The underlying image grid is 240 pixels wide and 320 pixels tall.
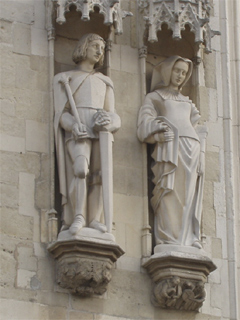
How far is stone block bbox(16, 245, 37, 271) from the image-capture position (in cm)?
1353

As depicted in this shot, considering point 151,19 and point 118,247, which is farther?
point 151,19

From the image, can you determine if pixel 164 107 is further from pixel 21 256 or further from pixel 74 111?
pixel 21 256

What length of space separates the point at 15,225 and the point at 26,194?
31 centimetres

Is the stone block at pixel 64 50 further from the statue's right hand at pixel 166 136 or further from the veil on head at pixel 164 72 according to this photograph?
the statue's right hand at pixel 166 136

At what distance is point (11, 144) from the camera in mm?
13859

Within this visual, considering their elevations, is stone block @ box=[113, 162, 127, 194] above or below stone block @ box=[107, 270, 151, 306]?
above


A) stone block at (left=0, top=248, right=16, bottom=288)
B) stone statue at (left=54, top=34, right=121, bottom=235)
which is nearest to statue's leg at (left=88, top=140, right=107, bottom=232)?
stone statue at (left=54, top=34, right=121, bottom=235)

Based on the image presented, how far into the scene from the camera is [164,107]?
14398 mm

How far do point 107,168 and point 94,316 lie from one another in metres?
1.28

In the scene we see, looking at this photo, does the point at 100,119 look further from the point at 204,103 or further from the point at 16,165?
the point at 204,103

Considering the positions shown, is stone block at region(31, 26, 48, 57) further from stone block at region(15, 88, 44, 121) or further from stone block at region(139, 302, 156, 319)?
stone block at region(139, 302, 156, 319)

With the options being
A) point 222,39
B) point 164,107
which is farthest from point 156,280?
point 222,39

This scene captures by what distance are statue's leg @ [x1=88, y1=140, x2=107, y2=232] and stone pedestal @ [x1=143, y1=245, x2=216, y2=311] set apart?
0.61 metres

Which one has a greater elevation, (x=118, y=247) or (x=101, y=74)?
(x=101, y=74)
